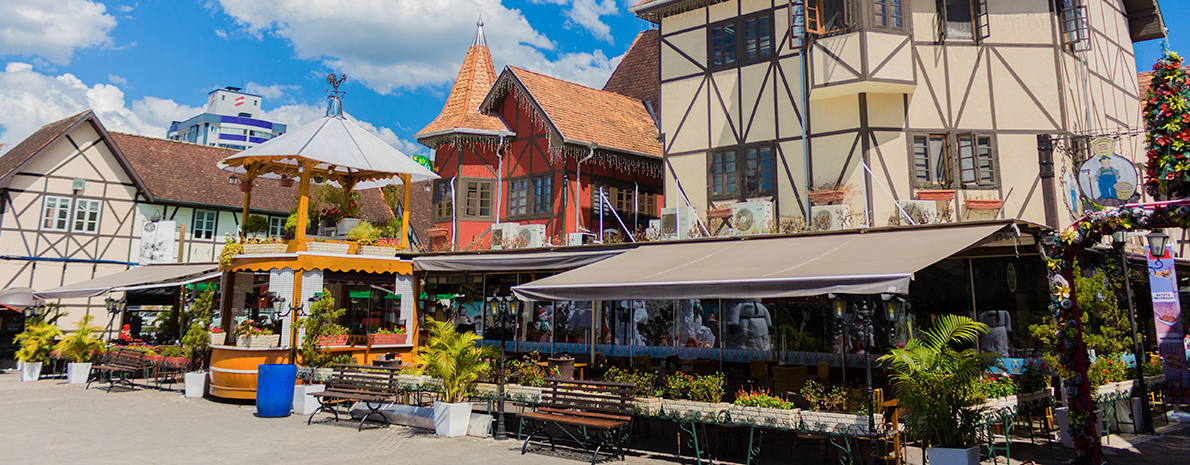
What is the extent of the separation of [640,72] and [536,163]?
591 cm

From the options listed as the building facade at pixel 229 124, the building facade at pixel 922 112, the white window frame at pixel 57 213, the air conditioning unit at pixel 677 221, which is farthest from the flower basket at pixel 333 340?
the building facade at pixel 229 124

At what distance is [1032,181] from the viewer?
13.4 metres

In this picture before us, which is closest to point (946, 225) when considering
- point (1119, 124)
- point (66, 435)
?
point (1119, 124)

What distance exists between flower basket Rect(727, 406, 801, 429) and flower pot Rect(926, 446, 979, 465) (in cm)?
135

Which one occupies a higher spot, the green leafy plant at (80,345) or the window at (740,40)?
the window at (740,40)

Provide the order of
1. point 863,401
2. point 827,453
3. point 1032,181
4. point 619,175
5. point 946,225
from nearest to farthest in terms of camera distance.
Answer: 1. point 863,401
2. point 827,453
3. point 946,225
4. point 1032,181
5. point 619,175

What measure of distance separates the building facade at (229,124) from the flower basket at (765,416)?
9929cm

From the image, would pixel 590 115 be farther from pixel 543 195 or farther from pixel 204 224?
pixel 204 224

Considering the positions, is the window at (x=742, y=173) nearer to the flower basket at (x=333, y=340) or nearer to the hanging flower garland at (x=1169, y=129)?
the hanging flower garland at (x=1169, y=129)

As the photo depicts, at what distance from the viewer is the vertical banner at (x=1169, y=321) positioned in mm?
12492

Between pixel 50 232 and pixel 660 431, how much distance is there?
2334 centimetres

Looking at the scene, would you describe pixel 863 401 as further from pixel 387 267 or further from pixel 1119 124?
pixel 1119 124

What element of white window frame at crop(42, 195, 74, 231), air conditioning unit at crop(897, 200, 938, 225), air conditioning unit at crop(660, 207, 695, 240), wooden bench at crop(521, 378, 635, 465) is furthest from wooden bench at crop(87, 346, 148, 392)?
air conditioning unit at crop(897, 200, 938, 225)

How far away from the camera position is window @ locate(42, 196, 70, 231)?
78.1ft
